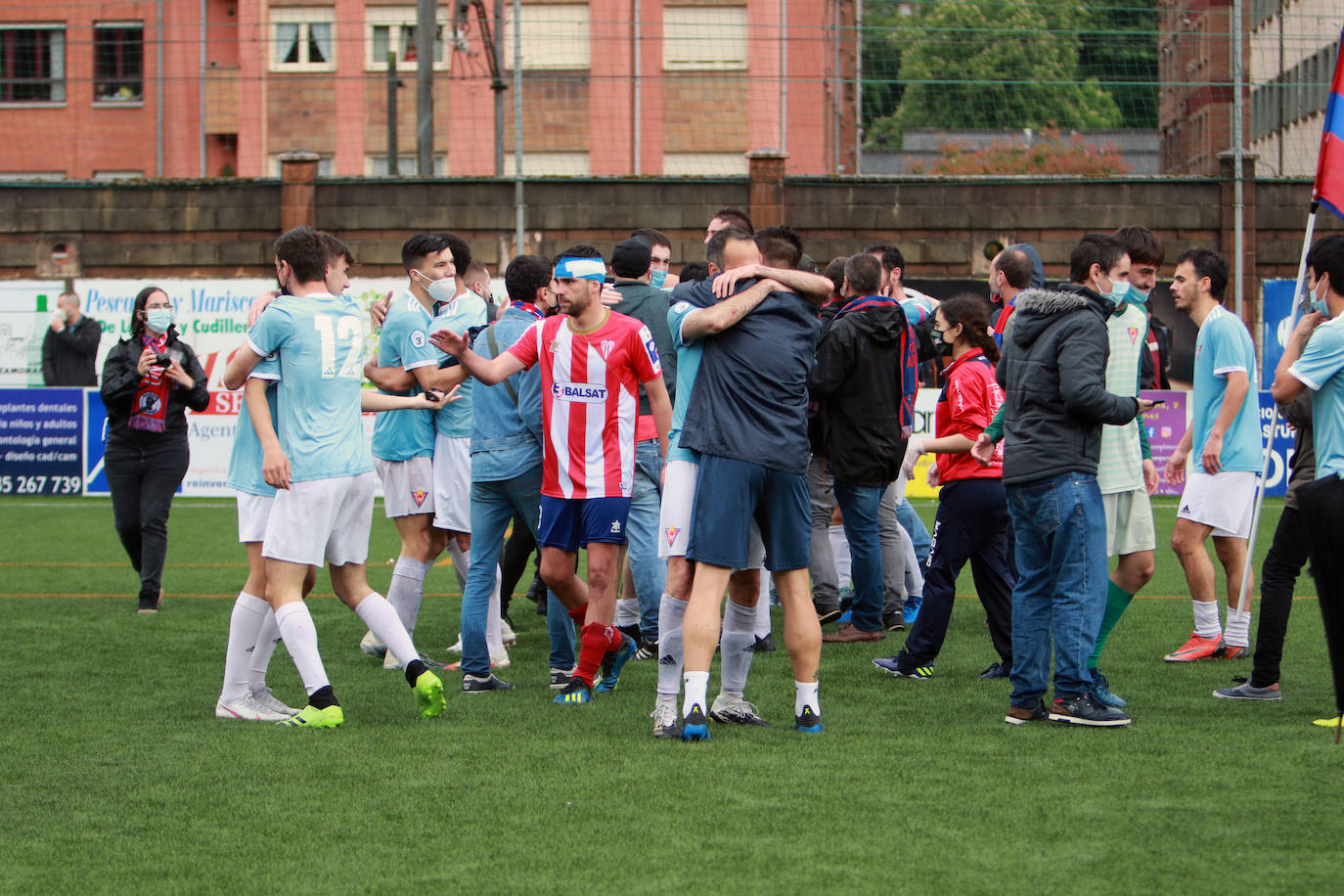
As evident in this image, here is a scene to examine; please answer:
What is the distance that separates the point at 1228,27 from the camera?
1850 cm

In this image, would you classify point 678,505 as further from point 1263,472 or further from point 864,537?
point 1263,472

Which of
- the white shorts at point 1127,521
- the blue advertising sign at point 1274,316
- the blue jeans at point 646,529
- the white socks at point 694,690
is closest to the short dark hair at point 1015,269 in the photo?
the white shorts at point 1127,521

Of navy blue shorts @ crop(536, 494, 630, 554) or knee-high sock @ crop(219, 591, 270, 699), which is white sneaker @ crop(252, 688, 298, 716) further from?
navy blue shorts @ crop(536, 494, 630, 554)

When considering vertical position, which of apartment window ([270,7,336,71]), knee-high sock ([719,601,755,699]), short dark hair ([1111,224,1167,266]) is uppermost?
apartment window ([270,7,336,71])

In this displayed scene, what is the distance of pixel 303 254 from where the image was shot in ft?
19.8

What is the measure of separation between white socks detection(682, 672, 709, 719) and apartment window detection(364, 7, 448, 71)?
1181 inches

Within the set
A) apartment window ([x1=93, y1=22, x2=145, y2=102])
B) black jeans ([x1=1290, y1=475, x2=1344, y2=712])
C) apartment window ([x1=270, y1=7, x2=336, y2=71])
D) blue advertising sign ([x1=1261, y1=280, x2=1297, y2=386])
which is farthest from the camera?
apartment window ([x1=270, y1=7, x2=336, y2=71])

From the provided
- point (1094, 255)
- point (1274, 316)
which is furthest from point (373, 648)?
point (1274, 316)

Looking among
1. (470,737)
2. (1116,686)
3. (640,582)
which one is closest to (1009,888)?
(470,737)

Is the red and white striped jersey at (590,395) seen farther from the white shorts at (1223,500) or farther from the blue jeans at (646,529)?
the white shorts at (1223,500)

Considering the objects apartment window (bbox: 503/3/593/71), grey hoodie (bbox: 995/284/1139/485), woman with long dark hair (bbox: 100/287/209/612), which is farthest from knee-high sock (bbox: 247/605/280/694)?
apartment window (bbox: 503/3/593/71)

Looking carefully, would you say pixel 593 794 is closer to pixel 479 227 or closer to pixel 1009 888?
Result: pixel 1009 888

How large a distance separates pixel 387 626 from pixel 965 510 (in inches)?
109

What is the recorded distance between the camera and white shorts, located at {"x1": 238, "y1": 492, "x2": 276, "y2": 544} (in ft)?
20.7
